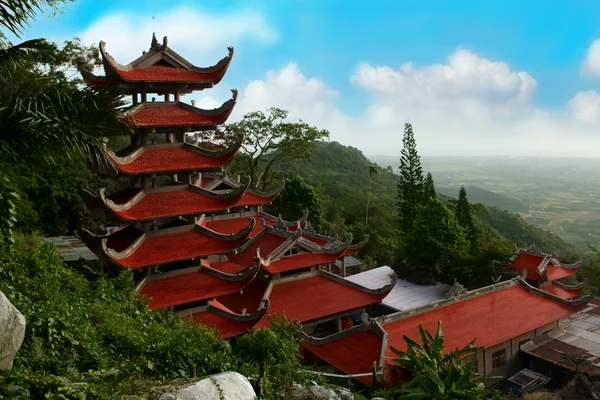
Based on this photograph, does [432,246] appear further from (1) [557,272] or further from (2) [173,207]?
(2) [173,207]

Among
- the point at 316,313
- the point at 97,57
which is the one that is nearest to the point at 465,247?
the point at 316,313

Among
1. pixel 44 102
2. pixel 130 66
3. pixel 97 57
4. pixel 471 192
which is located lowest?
pixel 471 192

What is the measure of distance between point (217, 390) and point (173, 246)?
9317 mm

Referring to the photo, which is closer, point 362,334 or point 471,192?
point 362,334

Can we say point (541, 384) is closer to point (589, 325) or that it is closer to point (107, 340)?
point (589, 325)

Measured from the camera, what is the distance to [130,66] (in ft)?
52.9

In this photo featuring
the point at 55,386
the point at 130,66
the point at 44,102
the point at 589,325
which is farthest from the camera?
the point at 589,325

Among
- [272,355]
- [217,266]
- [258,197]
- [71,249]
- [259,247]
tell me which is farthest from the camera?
[258,197]

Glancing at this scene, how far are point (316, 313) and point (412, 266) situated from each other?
11.1 metres

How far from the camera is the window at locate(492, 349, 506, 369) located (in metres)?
18.1

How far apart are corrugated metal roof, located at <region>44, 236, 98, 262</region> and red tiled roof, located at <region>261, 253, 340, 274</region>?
359 inches

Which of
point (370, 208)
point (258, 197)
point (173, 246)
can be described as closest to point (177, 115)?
point (173, 246)

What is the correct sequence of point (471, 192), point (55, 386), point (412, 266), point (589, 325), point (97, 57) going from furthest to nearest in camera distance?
point (471, 192) < point (97, 57) < point (412, 266) < point (589, 325) < point (55, 386)

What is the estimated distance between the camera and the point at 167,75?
1669 cm
